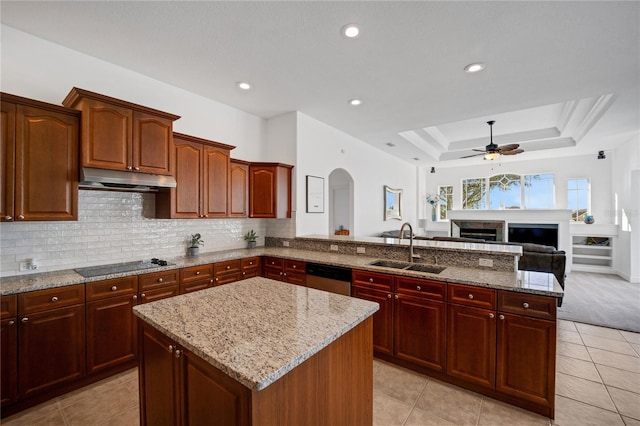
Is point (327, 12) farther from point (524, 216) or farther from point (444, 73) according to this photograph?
point (524, 216)

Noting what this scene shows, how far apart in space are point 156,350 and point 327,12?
99.4 inches

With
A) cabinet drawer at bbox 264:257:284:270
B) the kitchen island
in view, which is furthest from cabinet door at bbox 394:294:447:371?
cabinet drawer at bbox 264:257:284:270

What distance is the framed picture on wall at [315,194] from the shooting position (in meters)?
4.45

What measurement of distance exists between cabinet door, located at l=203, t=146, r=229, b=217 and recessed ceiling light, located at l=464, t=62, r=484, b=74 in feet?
9.64

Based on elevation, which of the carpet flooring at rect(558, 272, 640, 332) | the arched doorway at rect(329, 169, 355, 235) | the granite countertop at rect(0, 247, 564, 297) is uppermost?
the arched doorway at rect(329, 169, 355, 235)

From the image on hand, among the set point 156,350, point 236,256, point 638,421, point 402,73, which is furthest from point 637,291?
point 156,350

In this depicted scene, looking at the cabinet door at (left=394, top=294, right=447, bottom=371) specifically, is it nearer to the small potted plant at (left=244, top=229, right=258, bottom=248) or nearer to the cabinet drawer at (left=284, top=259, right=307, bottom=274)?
the cabinet drawer at (left=284, top=259, right=307, bottom=274)

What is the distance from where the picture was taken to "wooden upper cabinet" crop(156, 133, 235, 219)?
3119 millimetres

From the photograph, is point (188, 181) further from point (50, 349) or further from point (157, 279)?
point (50, 349)

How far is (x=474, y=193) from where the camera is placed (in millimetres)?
8844

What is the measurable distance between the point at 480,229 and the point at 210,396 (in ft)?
29.4

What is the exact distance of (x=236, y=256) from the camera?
3.50 metres

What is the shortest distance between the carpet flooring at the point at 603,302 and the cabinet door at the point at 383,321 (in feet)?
9.75

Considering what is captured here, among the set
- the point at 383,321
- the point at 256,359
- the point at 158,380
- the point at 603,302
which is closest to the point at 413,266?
the point at 383,321
